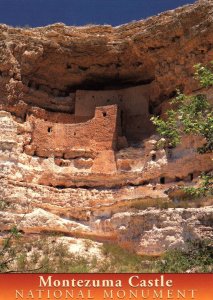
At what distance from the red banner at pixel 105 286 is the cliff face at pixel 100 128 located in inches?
351

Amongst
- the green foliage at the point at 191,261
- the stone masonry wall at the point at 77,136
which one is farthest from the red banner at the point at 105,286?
the stone masonry wall at the point at 77,136

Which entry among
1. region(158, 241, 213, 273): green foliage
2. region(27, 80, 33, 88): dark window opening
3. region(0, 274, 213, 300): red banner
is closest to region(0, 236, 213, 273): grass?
region(158, 241, 213, 273): green foliage

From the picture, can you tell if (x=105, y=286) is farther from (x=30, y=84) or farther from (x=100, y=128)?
(x=30, y=84)

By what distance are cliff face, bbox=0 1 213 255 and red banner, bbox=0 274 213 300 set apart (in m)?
8.93

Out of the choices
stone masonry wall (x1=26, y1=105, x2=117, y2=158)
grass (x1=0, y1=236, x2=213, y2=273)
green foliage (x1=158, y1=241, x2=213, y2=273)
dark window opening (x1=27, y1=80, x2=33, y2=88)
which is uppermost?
dark window opening (x1=27, y1=80, x2=33, y2=88)

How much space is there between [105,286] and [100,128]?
1482cm

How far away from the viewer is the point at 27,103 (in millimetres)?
22016

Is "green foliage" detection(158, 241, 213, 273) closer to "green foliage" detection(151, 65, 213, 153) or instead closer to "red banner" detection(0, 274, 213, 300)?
"green foliage" detection(151, 65, 213, 153)

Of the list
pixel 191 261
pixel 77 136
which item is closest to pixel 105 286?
pixel 191 261

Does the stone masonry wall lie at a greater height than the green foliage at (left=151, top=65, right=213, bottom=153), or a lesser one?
greater

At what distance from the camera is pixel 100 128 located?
21297 mm

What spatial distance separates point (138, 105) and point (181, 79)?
8.76ft

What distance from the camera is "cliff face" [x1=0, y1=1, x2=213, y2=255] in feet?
56.7

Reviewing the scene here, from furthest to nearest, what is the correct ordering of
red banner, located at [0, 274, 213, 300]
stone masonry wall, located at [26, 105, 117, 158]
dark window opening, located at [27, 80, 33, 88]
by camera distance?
dark window opening, located at [27, 80, 33, 88] → stone masonry wall, located at [26, 105, 117, 158] → red banner, located at [0, 274, 213, 300]
